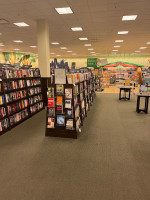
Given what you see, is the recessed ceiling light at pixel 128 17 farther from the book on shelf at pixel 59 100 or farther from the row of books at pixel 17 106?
the row of books at pixel 17 106

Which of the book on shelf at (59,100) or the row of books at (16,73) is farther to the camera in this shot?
the row of books at (16,73)

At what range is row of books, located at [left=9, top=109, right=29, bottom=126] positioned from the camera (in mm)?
5055

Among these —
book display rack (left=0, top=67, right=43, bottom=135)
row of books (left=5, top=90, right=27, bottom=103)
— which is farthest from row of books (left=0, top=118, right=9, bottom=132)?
row of books (left=5, top=90, right=27, bottom=103)

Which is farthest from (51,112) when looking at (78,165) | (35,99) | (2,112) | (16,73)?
(35,99)

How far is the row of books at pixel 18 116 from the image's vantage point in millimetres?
5055

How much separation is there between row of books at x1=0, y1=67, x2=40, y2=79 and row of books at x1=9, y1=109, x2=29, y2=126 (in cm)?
129

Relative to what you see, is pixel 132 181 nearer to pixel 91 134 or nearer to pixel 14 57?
pixel 91 134

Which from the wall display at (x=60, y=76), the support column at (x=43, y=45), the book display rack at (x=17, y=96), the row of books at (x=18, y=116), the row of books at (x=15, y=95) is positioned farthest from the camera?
the support column at (x=43, y=45)

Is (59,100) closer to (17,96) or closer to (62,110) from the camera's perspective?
(62,110)

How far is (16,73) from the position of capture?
5.39 meters

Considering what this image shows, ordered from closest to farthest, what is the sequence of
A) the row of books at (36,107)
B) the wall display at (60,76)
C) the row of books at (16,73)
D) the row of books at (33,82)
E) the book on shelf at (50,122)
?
the wall display at (60,76) → the book on shelf at (50,122) → the row of books at (16,73) → the row of books at (33,82) → the row of books at (36,107)

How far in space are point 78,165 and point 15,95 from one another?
341 centimetres

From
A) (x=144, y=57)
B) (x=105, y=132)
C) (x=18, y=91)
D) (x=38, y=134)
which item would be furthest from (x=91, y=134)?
(x=144, y=57)

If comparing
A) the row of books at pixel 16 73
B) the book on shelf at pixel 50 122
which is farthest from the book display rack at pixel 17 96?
the book on shelf at pixel 50 122
